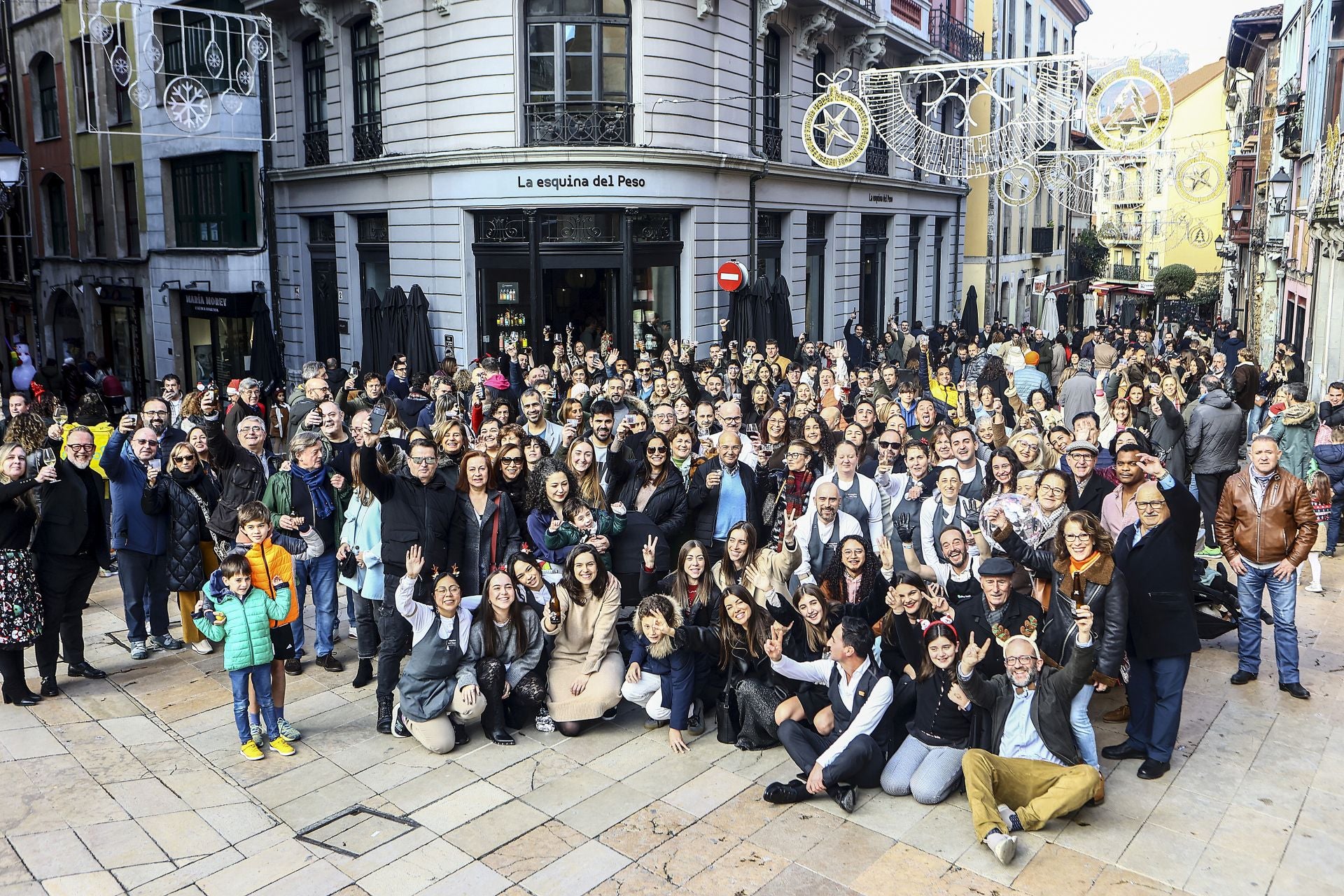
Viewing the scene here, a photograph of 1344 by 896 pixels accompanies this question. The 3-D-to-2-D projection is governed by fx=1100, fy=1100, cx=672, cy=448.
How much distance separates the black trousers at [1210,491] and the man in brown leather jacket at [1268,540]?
3595 mm

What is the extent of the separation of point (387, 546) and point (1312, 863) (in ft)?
19.9

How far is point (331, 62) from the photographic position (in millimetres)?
22516

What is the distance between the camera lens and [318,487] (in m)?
8.74

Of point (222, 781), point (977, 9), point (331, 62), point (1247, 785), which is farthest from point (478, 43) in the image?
point (977, 9)

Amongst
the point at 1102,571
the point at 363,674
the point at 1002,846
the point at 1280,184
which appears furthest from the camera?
the point at 1280,184

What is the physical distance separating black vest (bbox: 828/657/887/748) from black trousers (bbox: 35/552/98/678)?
18.8 ft

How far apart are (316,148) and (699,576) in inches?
749

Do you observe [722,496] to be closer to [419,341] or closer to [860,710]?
[860,710]

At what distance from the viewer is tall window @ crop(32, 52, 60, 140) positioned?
1139 inches

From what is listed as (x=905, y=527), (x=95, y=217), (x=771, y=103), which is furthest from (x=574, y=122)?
(x=95, y=217)

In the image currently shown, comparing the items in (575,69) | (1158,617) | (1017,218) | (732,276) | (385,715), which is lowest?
(385,715)

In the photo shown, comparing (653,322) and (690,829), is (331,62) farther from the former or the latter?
(690,829)

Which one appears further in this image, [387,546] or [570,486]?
[570,486]

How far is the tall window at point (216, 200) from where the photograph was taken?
78.6 ft
